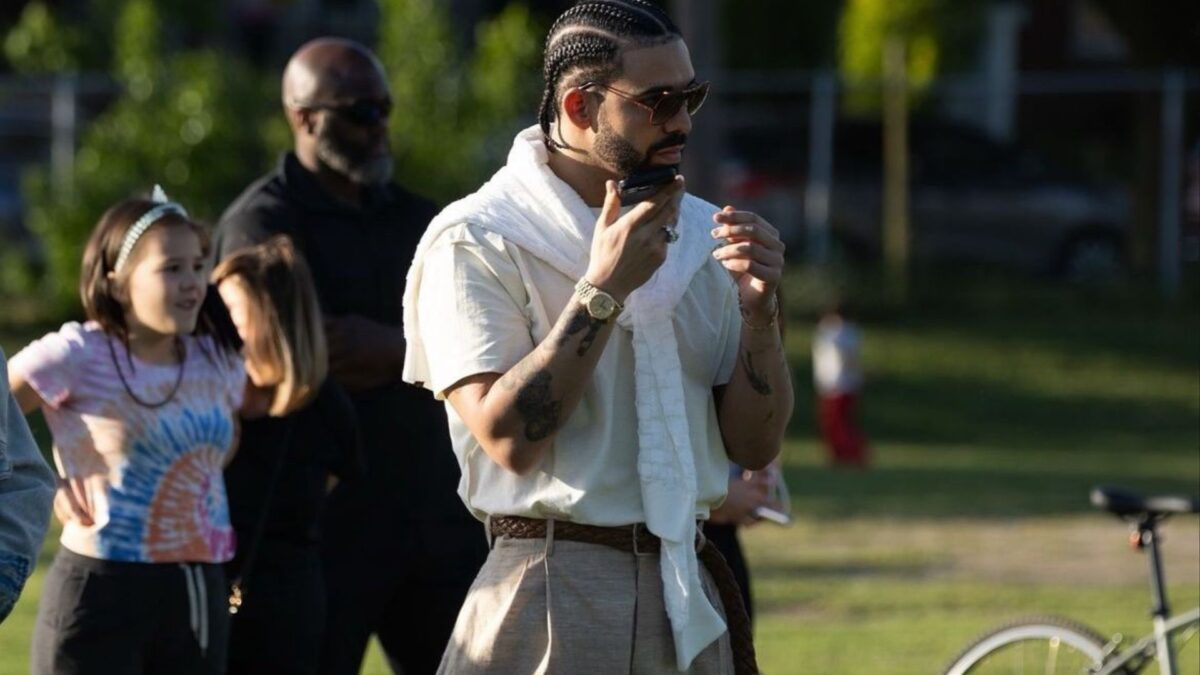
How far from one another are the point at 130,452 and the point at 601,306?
2174 millimetres

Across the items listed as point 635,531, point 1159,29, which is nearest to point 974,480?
point 1159,29

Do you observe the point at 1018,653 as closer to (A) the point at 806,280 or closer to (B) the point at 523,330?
(B) the point at 523,330

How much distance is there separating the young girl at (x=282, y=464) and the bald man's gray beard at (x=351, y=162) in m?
0.54

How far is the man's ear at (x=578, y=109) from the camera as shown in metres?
3.93

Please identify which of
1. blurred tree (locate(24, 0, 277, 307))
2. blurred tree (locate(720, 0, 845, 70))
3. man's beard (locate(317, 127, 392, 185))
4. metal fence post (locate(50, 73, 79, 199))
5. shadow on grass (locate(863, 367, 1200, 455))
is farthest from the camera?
blurred tree (locate(720, 0, 845, 70))

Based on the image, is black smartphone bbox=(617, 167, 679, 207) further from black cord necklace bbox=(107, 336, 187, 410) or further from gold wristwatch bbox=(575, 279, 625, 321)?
black cord necklace bbox=(107, 336, 187, 410)

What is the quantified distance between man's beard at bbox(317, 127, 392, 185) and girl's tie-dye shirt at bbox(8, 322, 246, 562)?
109cm

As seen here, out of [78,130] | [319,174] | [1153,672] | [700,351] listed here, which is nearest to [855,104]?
[78,130]

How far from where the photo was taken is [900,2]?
2725 cm

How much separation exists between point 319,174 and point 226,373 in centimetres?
96

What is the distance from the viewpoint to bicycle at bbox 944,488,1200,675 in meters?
6.78

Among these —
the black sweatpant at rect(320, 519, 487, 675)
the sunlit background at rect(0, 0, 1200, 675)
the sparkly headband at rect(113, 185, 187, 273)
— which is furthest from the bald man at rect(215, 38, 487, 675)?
the sunlit background at rect(0, 0, 1200, 675)

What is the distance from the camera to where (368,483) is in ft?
20.2

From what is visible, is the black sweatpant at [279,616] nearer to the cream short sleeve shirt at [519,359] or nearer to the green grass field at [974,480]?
the cream short sleeve shirt at [519,359]
